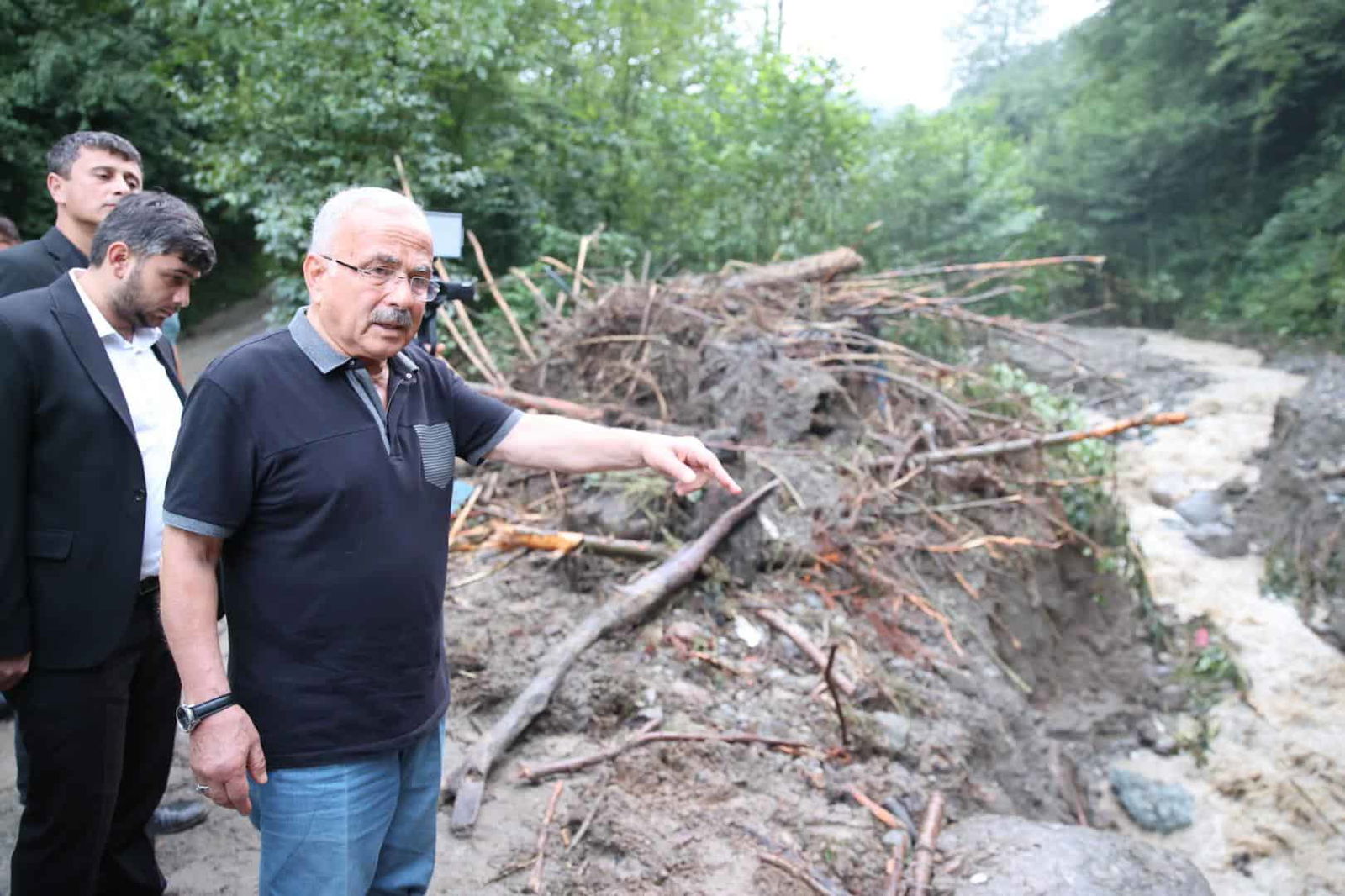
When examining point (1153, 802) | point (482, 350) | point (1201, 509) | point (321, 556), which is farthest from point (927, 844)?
point (1201, 509)

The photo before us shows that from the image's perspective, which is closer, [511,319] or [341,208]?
[341,208]

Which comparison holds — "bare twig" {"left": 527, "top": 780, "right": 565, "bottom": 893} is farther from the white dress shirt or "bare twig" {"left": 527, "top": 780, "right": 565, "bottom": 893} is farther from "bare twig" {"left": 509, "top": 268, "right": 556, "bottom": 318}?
"bare twig" {"left": 509, "top": 268, "right": 556, "bottom": 318}

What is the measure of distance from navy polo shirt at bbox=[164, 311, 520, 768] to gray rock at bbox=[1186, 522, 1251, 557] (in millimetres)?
8565

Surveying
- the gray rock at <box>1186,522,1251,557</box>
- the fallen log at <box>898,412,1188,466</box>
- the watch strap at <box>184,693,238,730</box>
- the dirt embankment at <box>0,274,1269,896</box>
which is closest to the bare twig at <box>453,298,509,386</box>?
the dirt embankment at <box>0,274,1269,896</box>

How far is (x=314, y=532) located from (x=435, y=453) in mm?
283

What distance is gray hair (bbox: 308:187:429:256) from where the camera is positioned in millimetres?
1592

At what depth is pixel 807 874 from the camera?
2744mm

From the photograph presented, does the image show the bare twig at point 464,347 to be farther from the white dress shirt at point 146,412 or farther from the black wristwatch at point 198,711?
the black wristwatch at point 198,711

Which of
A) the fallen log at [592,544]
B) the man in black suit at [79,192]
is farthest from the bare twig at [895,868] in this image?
the man in black suit at [79,192]

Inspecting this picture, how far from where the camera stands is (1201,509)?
868 cm

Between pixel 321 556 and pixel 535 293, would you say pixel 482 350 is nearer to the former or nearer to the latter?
pixel 535 293

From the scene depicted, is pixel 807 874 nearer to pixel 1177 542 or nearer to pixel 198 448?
pixel 198 448

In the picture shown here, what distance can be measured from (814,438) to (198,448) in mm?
4699

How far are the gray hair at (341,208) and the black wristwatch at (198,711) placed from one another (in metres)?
0.80
